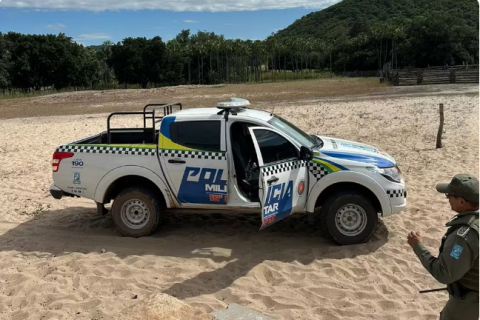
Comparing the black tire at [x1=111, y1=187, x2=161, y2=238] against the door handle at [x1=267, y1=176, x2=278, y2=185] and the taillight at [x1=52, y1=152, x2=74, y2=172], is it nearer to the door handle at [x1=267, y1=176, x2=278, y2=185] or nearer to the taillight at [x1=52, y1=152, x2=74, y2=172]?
the taillight at [x1=52, y1=152, x2=74, y2=172]

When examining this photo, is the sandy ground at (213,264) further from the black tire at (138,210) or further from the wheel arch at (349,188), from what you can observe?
the wheel arch at (349,188)

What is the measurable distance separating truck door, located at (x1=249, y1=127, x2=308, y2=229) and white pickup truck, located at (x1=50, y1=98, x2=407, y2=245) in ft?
0.04

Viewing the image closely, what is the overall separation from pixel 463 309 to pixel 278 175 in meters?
3.20

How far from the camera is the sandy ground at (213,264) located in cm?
504

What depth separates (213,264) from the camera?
6.04 m

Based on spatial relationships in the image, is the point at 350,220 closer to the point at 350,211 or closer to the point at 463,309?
the point at 350,211

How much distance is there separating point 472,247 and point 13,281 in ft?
16.7

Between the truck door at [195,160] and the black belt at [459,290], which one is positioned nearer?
the black belt at [459,290]

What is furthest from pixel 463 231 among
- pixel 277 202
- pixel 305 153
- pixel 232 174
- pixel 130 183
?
pixel 130 183

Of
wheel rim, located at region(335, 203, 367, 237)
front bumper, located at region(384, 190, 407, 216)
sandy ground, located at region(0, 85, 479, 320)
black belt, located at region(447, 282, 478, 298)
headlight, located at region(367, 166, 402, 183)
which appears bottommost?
sandy ground, located at region(0, 85, 479, 320)

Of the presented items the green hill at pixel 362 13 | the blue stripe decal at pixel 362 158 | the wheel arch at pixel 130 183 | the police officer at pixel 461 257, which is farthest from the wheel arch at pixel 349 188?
the green hill at pixel 362 13

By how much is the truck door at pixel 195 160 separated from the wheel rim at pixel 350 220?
62.4 inches

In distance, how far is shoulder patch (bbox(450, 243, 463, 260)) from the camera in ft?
9.50

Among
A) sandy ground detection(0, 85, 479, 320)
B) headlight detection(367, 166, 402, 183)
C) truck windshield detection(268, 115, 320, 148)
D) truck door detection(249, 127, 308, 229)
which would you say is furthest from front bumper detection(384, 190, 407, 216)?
Answer: truck windshield detection(268, 115, 320, 148)
